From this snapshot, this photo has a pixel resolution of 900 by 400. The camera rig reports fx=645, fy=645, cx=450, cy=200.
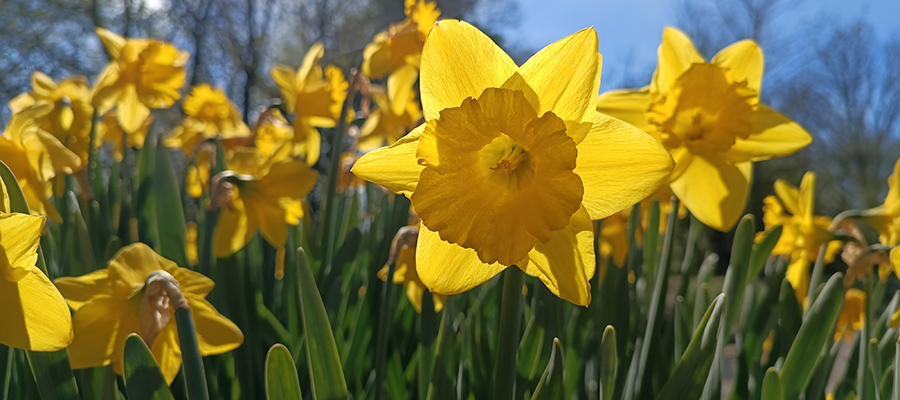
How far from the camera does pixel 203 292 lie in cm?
92

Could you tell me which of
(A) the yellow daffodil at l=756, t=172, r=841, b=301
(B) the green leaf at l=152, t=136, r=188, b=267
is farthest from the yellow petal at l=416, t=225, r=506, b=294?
(A) the yellow daffodil at l=756, t=172, r=841, b=301

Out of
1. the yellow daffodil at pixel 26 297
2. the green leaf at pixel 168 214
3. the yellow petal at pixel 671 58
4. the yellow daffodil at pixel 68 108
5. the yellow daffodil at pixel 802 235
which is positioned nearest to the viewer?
the yellow daffodil at pixel 26 297

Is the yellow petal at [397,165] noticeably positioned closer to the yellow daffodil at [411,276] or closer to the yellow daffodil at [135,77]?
the yellow daffodil at [411,276]

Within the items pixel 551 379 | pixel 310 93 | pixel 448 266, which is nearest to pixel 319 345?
pixel 448 266

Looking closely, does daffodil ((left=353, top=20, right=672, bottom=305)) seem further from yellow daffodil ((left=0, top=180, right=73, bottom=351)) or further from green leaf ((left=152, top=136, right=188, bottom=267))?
green leaf ((left=152, top=136, right=188, bottom=267))

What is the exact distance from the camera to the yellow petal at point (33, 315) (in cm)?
64

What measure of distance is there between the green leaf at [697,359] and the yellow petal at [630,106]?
1.01ft

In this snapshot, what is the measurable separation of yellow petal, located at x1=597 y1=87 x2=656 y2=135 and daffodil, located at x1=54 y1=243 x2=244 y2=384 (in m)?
0.67

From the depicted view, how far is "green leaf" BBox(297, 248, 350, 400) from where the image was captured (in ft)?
2.58

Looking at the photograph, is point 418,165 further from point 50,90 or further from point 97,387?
point 50,90

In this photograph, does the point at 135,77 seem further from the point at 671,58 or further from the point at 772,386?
the point at 772,386

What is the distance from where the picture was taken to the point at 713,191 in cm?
109

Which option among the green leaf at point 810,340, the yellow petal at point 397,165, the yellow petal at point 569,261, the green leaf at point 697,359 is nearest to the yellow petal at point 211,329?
the yellow petal at point 397,165

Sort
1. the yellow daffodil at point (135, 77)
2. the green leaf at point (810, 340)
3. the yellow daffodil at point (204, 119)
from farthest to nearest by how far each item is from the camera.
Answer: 1. the yellow daffodil at point (204, 119)
2. the yellow daffodil at point (135, 77)
3. the green leaf at point (810, 340)
